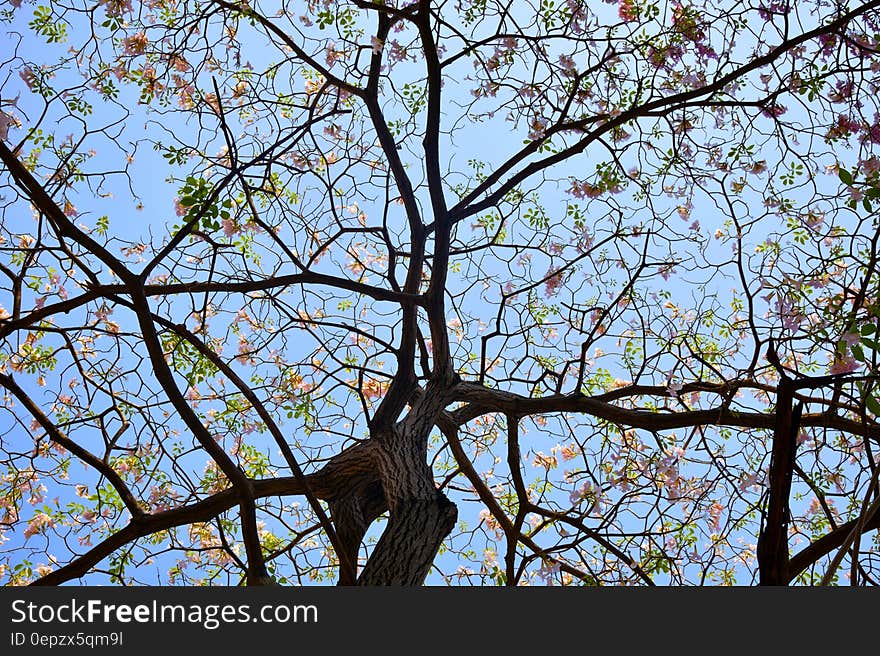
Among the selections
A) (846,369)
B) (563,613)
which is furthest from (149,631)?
(846,369)

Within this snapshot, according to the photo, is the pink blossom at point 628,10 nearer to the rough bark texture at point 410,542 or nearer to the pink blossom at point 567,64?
the pink blossom at point 567,64

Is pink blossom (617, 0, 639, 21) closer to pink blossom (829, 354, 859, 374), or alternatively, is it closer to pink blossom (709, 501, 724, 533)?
pink blossom (829, 354, 859, 374)

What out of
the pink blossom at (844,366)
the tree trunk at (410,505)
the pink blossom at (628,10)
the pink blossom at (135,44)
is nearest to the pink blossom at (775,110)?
the pink blossom at (628,10)

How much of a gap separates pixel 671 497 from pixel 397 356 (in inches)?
58.9

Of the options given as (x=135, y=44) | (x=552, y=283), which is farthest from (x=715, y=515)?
(x=135, y=44)

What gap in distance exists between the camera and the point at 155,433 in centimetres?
385

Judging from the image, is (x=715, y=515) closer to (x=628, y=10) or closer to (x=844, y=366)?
(x=844, y=366)

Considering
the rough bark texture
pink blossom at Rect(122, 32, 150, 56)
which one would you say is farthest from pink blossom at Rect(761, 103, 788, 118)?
pink blossom at Rect(122, 32, 150, 56)

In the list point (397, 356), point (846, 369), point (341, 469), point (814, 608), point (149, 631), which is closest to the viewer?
point (814, 608)

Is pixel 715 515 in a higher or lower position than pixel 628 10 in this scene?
lower

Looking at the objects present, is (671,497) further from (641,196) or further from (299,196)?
(299,196)

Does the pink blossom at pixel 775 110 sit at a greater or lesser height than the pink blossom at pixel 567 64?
lesser

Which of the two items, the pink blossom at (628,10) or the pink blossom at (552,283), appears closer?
the pink blossom at (628,10)

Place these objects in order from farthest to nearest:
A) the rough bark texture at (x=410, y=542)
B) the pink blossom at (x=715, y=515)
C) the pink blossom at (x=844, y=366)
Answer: the pink blossom at (x=715, y=515) → the pink blossom at (x=844, y=366) → the rough bark texture at (x=410, y=542)
